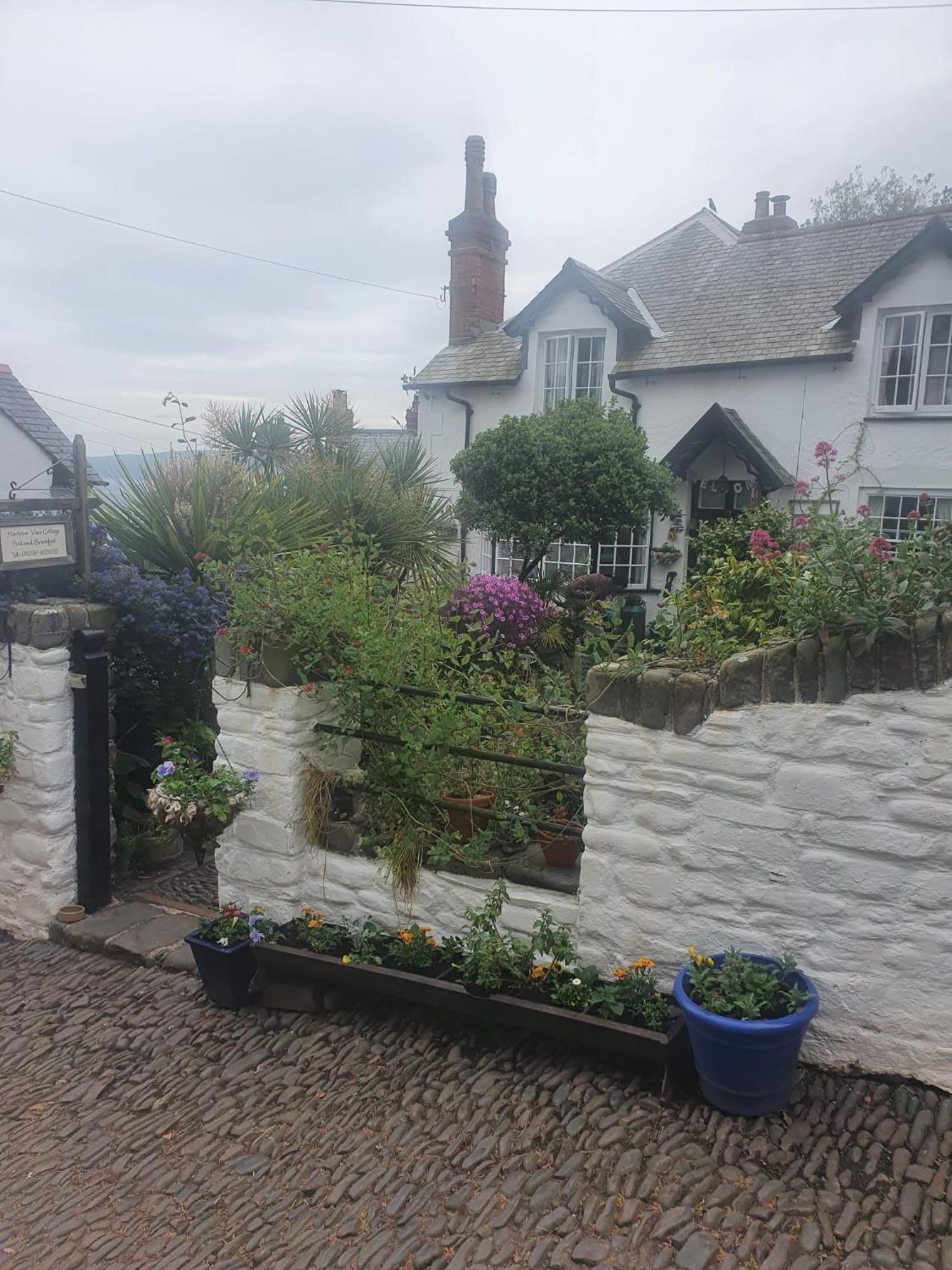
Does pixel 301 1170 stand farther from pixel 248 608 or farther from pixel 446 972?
pixel 248 608

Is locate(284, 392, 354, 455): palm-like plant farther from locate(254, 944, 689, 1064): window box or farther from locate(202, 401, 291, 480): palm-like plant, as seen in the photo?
locate(254, 944, 689, 1064): window box

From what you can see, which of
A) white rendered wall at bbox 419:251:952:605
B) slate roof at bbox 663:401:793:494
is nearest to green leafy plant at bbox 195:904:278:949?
white rendered wall at bbox 419:251:952:605

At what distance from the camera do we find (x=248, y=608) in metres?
4.02

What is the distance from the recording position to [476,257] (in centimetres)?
1645

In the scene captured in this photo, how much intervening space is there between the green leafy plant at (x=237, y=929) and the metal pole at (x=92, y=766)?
3.73ft

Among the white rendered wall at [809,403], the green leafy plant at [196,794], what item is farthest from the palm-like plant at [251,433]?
Answer: the green leafy plant at [196,794]

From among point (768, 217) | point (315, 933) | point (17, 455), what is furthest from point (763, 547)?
point (17, 455)

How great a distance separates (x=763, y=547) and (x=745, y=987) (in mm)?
1804

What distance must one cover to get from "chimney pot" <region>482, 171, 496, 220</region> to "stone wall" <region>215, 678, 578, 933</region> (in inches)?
578

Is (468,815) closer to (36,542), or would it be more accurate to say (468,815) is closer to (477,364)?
(36,542)

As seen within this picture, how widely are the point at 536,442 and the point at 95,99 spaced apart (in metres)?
6.73

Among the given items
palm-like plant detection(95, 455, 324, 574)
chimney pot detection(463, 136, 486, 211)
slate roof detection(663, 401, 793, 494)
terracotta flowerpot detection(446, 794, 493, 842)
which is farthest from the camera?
chimney pot detection(463, 136, 486, 211)

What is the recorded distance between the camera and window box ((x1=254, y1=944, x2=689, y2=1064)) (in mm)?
3000

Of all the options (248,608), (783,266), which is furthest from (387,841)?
(783,266)
